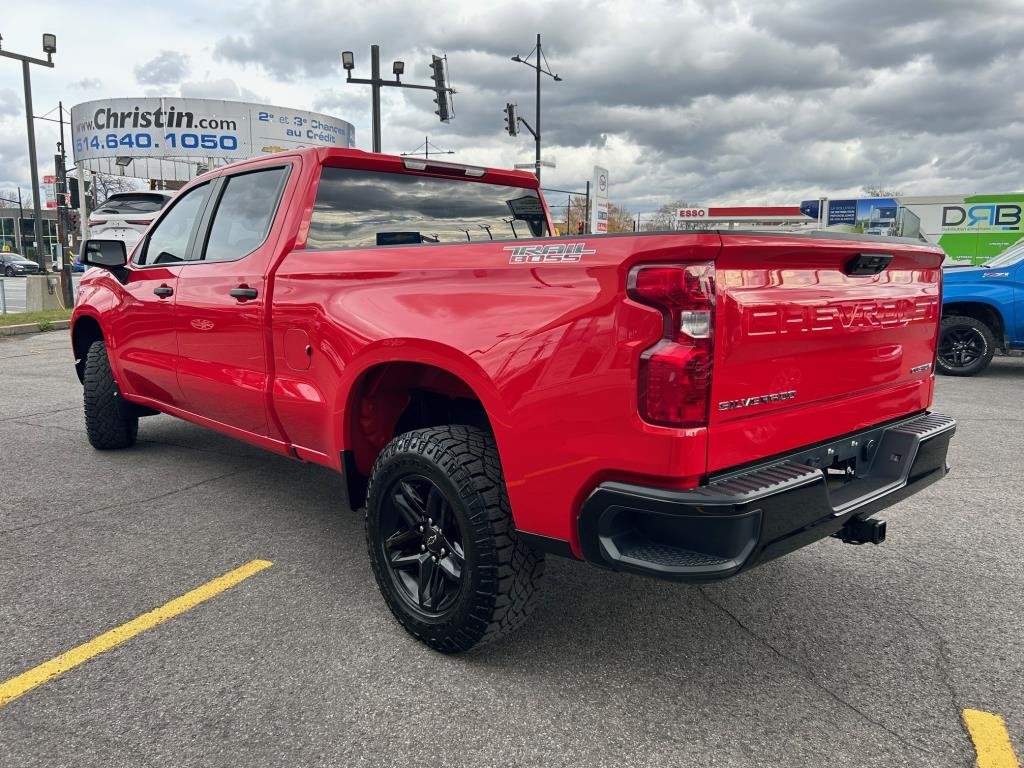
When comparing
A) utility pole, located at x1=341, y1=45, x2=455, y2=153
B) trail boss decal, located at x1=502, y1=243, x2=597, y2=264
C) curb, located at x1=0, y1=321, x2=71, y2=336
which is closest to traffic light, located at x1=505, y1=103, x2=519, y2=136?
utility pole, located at x1=341, y1=45, x2=455, y2=153

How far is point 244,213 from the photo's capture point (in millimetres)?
3721

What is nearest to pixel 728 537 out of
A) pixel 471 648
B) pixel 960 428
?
pixel 471 648

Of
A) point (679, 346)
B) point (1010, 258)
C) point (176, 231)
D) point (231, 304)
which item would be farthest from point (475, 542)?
point (1010, 258)

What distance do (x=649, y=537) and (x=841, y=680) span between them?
98 centimetres

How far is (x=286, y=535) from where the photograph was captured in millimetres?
3727

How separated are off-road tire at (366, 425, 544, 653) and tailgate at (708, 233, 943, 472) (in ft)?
2.41

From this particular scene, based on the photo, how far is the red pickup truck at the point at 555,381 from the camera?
198cm

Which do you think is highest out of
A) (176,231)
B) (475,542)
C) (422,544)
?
(176,231)

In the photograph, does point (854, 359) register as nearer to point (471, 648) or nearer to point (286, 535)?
point (471, 648)

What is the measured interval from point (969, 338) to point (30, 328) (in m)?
14.5

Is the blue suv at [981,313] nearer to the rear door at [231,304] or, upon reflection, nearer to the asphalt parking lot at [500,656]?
the asphalt parking lot at [500,656]

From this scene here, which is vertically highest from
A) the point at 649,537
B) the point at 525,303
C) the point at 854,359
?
the point at 525,303

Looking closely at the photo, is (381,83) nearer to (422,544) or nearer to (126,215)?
(126,215)

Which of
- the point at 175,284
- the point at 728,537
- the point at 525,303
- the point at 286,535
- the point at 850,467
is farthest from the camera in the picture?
the point at 175,284
